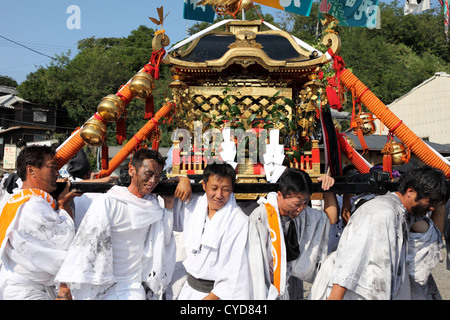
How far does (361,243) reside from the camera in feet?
8.18

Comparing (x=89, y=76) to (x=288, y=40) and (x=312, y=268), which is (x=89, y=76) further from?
(x=312, y=268)

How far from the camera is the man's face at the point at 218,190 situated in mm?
2770

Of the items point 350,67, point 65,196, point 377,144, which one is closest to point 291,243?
point 65,196

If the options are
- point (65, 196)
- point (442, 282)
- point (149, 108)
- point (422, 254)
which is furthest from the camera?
point (149, 108)

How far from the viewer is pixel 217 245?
2770 mm

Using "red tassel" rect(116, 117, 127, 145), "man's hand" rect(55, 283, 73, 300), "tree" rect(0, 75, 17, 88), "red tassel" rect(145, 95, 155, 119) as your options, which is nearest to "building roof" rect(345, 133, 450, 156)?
"red tassel" rect(145, 95, 155, 119)

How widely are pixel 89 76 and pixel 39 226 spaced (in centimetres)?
2849

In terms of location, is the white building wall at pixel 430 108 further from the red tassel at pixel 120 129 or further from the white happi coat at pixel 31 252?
the white happi coat at pixel 31 252

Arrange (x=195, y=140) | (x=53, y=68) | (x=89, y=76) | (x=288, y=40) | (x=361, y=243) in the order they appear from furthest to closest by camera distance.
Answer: (x=53, y=68) → (x=89, y=76) → (x=288, y=40) → (x=195, y=140) → (x=361, y=243)

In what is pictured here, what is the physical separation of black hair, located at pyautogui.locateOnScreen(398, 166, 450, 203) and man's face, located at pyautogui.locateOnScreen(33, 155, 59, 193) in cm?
251

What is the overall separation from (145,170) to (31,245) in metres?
0.92

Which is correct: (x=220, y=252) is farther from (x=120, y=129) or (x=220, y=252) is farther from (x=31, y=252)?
(x=120, y=129)

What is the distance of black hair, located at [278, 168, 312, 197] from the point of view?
2.71 meters

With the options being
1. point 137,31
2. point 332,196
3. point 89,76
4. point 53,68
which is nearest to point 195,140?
point 332,196
